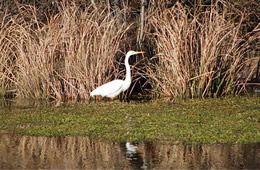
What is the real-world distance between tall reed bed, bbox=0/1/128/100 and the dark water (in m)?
4.52

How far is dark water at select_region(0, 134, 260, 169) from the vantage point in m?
7.30

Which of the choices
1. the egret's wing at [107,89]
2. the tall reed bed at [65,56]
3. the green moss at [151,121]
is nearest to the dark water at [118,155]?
the green moss at [151,121]

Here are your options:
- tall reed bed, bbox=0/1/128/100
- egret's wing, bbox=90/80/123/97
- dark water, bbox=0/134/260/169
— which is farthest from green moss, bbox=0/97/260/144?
tall reed bed, bbox=0/1/128/100

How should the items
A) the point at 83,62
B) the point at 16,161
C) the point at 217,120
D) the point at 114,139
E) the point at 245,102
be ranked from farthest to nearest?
1. the point at 83,62
2. the point at 245,102
3. the point at 217,120
4. the point at 114,139
5. the point at 16,161

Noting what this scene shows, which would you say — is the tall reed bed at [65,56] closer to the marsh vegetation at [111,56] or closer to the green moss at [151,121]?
the marsh vegetation at [111,56]

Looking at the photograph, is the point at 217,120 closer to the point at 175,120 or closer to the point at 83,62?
the point at 175,120

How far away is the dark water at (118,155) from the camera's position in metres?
7.30

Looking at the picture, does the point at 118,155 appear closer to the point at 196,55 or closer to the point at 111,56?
the point at 196,55

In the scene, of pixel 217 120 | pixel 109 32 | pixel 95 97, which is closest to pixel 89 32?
pixel 109 32

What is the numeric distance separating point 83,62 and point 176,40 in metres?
2.20

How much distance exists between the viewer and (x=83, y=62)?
43.6ft

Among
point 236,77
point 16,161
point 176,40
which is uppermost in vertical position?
point 176,40

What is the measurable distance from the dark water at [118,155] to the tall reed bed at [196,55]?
178 inches

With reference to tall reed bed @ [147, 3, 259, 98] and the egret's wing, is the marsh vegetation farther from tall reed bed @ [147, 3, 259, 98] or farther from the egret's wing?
the egret's wing
